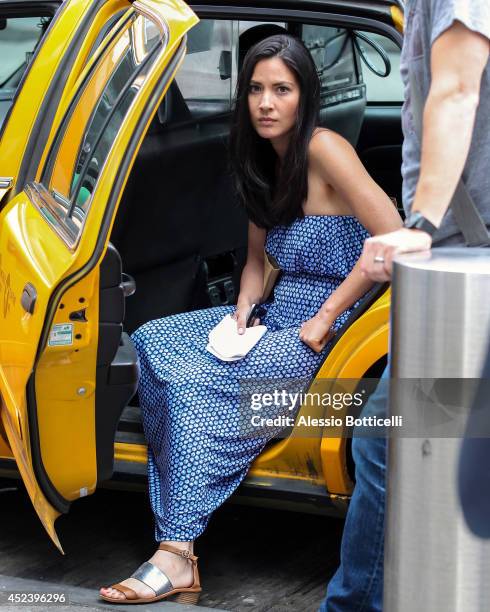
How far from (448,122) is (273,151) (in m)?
1.52

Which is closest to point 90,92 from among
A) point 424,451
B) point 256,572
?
point 256,572

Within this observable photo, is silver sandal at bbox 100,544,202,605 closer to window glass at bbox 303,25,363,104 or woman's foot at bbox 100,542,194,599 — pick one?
woman's foot at bbox 100,542,194,599

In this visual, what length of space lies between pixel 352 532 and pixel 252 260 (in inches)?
49.3

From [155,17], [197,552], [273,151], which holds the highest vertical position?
[155,17]

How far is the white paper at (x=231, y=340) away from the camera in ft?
10.8

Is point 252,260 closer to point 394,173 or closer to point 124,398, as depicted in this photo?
point 124,398

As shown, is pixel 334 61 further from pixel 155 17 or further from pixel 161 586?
pixel 161 586

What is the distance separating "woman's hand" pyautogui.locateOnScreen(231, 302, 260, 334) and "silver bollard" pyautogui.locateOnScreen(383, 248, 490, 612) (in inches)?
59.8

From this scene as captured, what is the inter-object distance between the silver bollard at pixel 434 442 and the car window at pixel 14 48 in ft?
6.65

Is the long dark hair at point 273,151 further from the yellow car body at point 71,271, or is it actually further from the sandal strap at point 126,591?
the sandal strap at point 126,591

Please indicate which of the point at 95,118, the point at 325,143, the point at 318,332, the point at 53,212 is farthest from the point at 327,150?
the point at 53,212

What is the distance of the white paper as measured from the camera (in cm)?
328

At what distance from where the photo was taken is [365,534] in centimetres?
254

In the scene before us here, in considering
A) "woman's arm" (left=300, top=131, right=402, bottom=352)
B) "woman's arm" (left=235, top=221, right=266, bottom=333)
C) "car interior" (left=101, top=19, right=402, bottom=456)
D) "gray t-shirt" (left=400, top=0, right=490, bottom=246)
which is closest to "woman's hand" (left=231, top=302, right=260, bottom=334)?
"woman's arm" (left=235, top=221, right=266, bottom=333)
